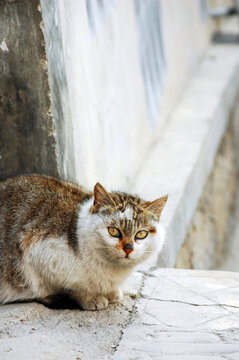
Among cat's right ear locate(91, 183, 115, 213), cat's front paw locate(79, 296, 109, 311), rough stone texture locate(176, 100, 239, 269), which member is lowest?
rough stone texture locate(176, 100, 239, 269)

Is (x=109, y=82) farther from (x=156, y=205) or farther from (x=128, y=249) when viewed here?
(x=128, y=249)

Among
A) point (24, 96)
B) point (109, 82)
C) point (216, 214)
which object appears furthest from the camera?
point (216, 214)

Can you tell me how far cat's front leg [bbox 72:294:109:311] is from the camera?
3.31 meters

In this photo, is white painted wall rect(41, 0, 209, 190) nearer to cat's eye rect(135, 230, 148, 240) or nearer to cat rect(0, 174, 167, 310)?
cat rect(0, 174, 167, 310)

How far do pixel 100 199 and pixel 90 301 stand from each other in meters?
0.55

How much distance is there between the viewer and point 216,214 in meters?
7.27

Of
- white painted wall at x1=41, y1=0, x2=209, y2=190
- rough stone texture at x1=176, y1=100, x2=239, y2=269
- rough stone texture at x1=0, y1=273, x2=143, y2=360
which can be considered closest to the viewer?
rough stone texture at x1=0, y1=273, x2=143, y2=360

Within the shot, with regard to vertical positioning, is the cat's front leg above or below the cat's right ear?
below

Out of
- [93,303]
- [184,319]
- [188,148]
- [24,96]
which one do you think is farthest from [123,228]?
[188,148]

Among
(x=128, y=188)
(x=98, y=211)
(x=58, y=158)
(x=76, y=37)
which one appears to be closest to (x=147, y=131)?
(x=128, y=188)

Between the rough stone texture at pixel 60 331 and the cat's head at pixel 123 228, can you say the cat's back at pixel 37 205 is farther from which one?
the rough stone texture at pixel 60 331

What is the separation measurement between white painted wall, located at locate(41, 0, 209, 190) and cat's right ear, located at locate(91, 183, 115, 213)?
567 mm

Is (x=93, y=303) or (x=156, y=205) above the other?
(x=156, y=205)

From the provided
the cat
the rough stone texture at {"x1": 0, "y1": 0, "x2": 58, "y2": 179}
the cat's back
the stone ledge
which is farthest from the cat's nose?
the stone ledge
